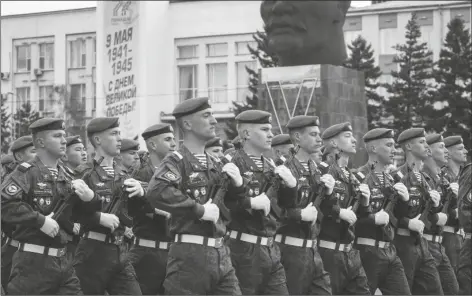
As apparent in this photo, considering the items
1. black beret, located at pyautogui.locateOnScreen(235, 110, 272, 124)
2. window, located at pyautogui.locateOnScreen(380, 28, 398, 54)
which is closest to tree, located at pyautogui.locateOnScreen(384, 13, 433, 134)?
window, located at pyautogui.locateOnScreen(380, 28, 398, 54)

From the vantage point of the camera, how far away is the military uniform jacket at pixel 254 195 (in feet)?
32.3

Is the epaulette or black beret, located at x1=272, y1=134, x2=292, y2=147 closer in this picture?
the epaulette

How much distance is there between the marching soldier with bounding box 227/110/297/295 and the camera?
32.0 ft

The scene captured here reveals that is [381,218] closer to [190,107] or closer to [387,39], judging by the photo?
[190,107]

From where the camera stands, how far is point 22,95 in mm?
60156

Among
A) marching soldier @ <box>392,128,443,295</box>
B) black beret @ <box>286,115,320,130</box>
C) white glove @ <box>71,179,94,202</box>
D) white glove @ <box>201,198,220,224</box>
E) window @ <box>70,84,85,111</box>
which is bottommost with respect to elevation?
marching soldier @ <box>392,128,443,295</box>

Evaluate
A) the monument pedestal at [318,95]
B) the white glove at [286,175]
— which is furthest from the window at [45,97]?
the white glove at [286,175]

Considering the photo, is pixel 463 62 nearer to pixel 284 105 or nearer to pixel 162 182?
pixel 284 105

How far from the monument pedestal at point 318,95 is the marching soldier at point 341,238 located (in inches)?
293

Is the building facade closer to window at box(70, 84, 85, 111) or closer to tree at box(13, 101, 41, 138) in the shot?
window at box(70, 84, 85, 111)

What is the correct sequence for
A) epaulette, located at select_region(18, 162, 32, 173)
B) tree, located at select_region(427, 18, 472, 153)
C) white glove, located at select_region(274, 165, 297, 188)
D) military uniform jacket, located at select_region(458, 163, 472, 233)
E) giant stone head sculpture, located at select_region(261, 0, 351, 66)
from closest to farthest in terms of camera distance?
military uniform jacket, located at select_region(458, 163, 472, 233)
epaulette, located at select_region(18, 162, 32, 173)
white glove, located at select_region(274, 165, 297, 188)
giant stone head sculpture, located at select_region(261, 0, 351, 66)
tree, located at select_region(427, 18, 472, 153)

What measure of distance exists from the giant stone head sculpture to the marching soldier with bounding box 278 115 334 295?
310 inches

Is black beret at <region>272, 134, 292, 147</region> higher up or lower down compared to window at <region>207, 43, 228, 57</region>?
lower down

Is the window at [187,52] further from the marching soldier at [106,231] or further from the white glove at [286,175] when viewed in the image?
the white glove at [286,175]
